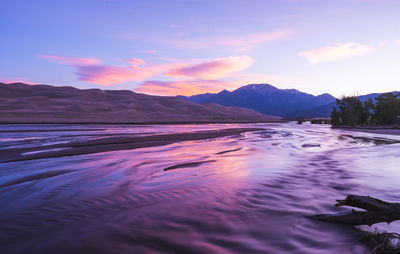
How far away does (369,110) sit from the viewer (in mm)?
51438

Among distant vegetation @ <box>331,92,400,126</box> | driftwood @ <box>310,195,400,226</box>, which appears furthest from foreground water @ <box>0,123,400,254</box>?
distant vegetation @ <box>331,92,400,126</box>

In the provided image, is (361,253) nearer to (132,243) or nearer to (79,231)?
(132,243)

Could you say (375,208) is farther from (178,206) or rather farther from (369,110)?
(369,110)

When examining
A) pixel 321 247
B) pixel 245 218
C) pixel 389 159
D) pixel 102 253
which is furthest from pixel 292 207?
pixel 389 159

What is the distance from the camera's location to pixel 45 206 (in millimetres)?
5645

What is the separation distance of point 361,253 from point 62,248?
4.72m

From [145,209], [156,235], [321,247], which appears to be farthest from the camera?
[145,209]

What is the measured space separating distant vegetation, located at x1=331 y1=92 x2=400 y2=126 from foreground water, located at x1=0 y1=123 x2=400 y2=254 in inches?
1865

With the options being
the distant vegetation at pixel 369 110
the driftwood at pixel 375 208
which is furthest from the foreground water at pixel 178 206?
the distant vegetation at pixel 369 110

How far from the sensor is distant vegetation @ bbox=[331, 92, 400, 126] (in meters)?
47.2

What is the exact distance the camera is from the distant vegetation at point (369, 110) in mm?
47219

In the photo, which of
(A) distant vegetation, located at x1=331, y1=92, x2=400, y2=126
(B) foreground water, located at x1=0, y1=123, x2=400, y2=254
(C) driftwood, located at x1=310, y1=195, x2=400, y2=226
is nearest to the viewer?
(C) driftwood, located at x1=310, y1=195, x2=400, y2=226

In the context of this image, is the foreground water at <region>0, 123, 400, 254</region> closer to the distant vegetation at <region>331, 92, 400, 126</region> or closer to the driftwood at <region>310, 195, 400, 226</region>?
the driftwood at <region>310, 195, 400, 226</region>

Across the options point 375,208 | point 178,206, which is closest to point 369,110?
point 375,208
